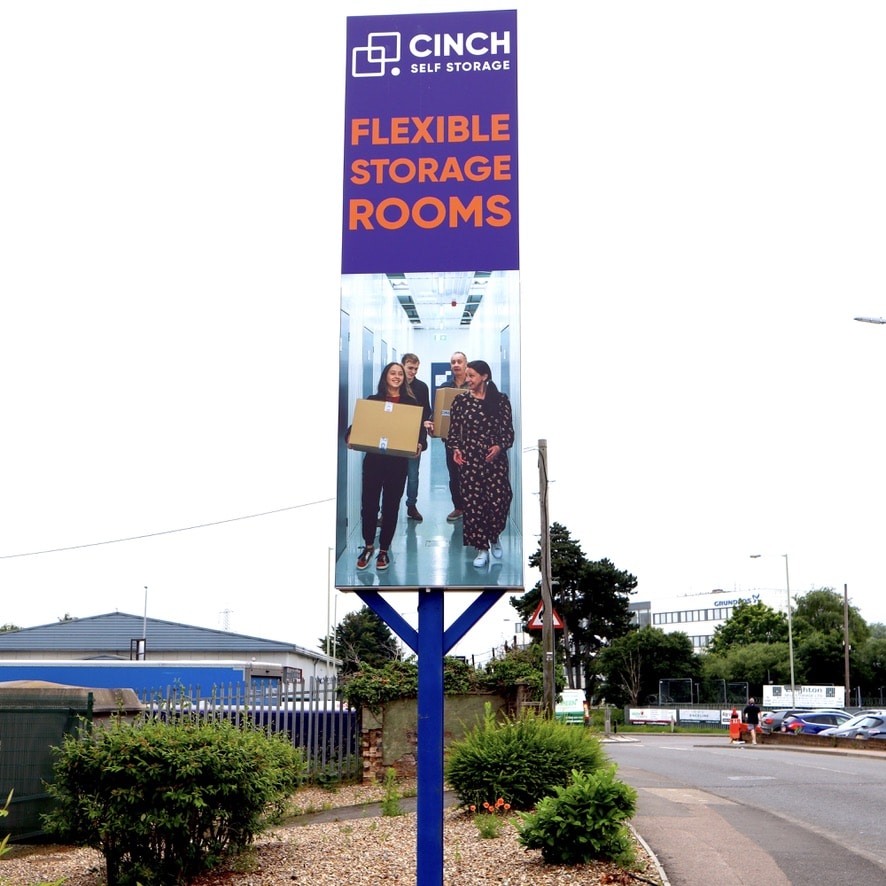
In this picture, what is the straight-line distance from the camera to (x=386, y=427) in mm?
9703

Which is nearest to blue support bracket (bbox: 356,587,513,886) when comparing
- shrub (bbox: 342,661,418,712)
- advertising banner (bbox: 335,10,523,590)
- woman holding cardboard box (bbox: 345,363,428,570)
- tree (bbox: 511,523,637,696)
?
advertising banner (bbox: 335,10,523,590)

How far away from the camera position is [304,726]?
19.0m

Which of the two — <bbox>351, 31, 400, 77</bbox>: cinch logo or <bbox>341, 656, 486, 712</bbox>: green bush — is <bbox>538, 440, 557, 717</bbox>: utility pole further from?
<bbox>351, 31, 400, 77</bbox>: cinch logo

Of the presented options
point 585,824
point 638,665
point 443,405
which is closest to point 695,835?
point 585,824

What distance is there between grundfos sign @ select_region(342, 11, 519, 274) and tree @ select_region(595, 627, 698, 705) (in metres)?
65.8

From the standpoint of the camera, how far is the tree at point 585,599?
69688 millimetres

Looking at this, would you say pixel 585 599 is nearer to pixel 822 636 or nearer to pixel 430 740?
pixel 822 636

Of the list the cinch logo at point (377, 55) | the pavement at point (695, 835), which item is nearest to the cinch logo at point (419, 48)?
the cinch logo at point (377, 55)

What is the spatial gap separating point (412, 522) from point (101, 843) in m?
4.16

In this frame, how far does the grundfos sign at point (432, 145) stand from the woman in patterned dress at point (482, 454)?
1.13m

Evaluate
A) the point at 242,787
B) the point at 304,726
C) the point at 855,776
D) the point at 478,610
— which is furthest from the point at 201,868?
the point at 855,776

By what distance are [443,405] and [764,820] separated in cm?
772

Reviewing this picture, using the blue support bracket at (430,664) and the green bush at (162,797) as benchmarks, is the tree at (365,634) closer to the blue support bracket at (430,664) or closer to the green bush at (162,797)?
the green bush at (162,797)

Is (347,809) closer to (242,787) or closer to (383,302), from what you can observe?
(242,787)
